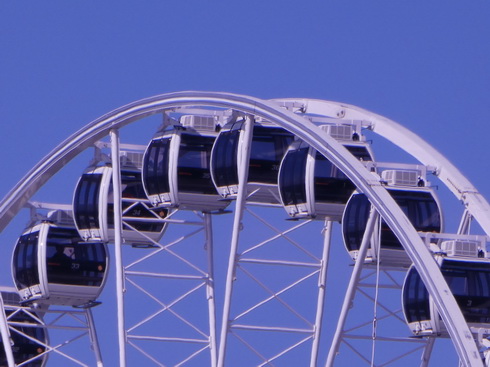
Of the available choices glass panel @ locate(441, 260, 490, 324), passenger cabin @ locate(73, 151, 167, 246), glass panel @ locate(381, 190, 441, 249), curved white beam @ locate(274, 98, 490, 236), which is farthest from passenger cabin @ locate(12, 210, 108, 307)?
glass panel @ locate(441, 260, 490, 324)

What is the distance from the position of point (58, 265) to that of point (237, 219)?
32.4 feet

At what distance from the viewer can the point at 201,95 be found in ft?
147

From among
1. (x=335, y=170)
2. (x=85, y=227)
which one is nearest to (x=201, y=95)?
(x=335, y=170)

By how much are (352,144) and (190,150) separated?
4.67 meters

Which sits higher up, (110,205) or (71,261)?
(110,205)

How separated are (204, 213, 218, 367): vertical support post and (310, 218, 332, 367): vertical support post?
3210 mm

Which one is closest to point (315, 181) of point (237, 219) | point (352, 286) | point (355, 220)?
point (355, 220)

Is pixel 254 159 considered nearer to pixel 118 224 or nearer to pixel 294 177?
pixel 294 177

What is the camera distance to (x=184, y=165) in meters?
48.7

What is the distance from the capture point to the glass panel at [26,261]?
54.1 meters

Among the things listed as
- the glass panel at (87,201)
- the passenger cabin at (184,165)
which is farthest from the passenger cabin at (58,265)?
the passenger cabin at (184,165)

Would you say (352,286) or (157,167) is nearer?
(352,286)

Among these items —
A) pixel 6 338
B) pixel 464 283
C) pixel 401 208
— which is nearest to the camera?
pixel 464 283

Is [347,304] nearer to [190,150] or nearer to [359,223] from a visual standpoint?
[359,223]
